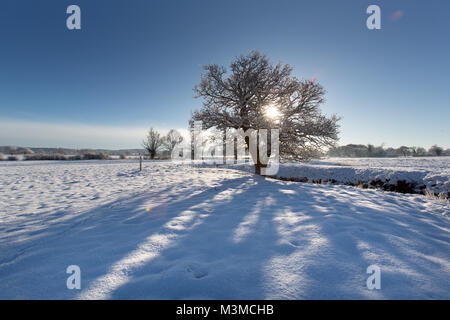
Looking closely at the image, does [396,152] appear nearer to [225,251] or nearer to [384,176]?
[384,176]

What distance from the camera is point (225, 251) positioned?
246cm

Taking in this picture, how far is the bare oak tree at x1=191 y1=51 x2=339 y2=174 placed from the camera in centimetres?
911

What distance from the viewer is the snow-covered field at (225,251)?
1749 millimetres

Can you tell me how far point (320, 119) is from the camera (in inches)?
364

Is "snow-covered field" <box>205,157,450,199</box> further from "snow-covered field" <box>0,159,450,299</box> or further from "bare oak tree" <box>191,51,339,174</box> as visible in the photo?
"snow-covered field" <box>0,159,450,299</box>

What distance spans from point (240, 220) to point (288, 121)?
7.07 meters

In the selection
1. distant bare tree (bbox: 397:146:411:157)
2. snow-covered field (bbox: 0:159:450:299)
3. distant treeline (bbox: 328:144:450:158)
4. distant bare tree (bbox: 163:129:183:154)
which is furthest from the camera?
distant bare tree (bbox: 397:146:411:157)

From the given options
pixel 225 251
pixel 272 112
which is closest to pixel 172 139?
pixel 272 112

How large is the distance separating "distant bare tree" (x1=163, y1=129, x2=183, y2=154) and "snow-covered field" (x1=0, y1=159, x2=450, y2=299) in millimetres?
43625

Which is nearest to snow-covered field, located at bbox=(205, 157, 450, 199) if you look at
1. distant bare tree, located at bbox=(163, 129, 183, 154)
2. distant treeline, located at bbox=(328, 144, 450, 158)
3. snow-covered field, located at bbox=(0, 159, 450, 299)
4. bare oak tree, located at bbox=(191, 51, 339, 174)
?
bare oak tree, located at bbox=(191, 51, 339, 174)

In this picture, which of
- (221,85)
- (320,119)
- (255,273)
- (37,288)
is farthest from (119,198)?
(320,119)

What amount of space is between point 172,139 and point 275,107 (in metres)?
42.1

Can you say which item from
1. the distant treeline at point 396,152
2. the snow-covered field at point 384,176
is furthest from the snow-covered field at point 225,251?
the distant treeline at point 396,152

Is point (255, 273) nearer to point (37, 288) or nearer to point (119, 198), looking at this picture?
point (37, 288)
